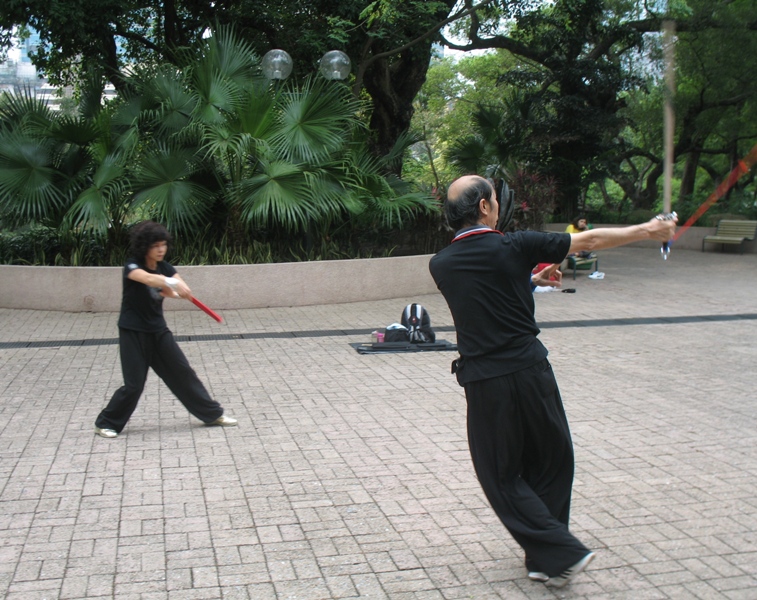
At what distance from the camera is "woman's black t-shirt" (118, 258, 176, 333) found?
6102 mm

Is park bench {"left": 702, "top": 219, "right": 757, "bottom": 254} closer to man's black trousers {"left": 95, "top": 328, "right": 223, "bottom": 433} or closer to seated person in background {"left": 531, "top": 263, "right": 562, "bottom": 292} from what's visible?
man's black trousers {"left": 95, "top": 328, "right": 223, "bottom": 433}

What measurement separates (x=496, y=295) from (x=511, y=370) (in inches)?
12.8

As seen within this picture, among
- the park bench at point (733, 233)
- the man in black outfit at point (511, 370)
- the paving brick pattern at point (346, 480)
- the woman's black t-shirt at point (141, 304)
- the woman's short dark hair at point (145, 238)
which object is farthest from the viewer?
the park bench at point (733, 233)

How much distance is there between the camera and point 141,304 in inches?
241

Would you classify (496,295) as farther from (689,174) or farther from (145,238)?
(689,174)

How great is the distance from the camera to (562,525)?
3609 mm

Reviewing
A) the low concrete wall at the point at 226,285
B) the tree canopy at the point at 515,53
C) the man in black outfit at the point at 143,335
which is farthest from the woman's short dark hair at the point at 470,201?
the tree canopy at the point at 515,53

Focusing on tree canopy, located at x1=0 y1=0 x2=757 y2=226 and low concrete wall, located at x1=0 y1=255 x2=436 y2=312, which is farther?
tree canopy, located at x1=0 y1=0 x2=757 y2=226

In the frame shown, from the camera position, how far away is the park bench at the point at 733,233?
72.1 feet

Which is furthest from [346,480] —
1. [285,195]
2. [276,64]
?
[276,64]

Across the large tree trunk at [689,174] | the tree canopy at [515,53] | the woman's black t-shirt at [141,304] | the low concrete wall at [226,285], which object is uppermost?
the tree canopy at [515,53]

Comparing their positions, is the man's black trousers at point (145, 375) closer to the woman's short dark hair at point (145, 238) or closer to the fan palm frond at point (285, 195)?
the woman's short dark hair at point (145, 238)

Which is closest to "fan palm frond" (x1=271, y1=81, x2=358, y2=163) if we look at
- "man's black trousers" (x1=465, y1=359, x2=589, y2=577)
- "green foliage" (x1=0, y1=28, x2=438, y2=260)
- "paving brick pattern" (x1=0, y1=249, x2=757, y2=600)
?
"green foliage" (x1=0, y1=28, x2=438, y2=260)

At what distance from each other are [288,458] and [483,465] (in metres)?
2.24
